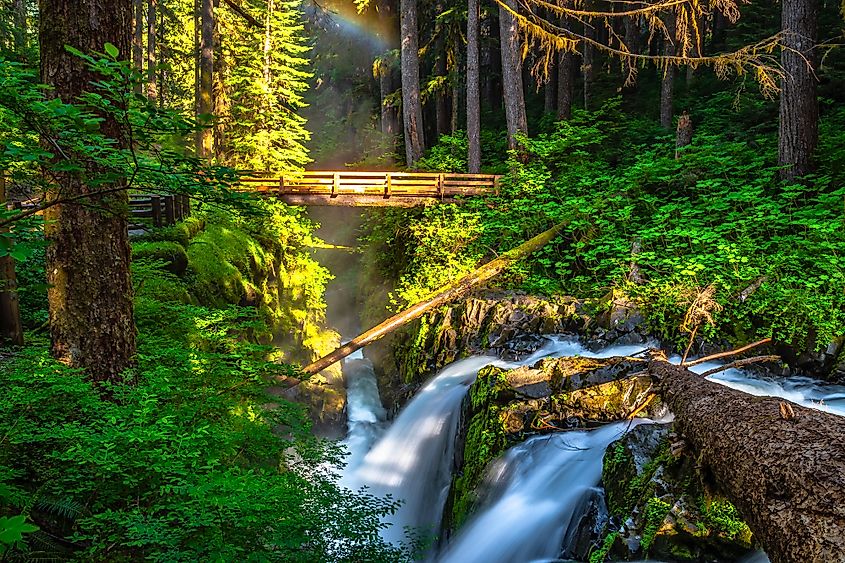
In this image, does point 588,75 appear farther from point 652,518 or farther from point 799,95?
point 652,518

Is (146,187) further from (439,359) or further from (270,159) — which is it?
(270,159)

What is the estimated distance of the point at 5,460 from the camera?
11.0ft

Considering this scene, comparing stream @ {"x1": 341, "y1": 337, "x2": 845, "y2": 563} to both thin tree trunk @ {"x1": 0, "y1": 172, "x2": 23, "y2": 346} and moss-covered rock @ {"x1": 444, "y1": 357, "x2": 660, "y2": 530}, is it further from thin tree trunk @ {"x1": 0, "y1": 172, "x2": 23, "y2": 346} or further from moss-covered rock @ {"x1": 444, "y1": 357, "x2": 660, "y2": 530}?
thin tree trunk @ {"x1": 0, "y1": 172, "x2": 23, "y2": 346}

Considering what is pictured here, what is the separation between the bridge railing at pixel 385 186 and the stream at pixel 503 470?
7743 mm

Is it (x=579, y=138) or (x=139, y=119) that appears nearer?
(x=139, y=119)

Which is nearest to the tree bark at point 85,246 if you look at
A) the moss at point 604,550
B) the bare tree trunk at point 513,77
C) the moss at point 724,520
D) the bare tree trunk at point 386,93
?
the moss at point 604,550

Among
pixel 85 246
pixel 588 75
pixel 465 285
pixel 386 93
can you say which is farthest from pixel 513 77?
pixel 85 246

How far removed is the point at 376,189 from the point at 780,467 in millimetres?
15089

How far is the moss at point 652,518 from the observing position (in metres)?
4.15

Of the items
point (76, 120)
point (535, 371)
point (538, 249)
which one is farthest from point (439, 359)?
point (76, 120)

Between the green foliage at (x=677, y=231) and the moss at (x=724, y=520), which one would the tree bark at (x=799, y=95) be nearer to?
A: the green foliage at (x=677, y=231)

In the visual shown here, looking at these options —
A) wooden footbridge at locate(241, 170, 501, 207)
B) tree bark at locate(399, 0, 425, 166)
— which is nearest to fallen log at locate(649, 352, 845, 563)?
wooden footbridge at locate(241, 170, 501, 207)

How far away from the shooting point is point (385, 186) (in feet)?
55.2

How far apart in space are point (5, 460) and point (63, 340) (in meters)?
1.20
